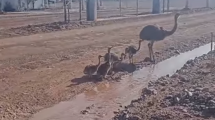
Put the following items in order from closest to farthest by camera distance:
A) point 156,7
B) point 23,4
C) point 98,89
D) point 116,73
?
point 98,89
point 116,73
point 156,7
point 23,4

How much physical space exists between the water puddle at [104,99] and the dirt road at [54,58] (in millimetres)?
305

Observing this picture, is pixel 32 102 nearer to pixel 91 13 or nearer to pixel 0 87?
pixel 0 87

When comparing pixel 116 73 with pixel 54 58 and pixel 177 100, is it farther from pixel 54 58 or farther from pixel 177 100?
pixel 177 100

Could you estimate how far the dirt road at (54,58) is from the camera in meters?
10.6

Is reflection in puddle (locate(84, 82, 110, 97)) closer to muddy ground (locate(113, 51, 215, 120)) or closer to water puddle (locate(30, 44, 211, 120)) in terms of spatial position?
water puddle (locate(30, 44, 211, 120))

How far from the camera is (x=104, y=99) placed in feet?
36.2

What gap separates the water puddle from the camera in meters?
9.60

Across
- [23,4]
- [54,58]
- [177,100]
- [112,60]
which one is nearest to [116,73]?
[112,60]

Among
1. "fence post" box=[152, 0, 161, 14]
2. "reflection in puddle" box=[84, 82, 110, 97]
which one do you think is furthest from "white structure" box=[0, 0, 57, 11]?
"reflection in puddle" box=[84, 82, 110, 97]

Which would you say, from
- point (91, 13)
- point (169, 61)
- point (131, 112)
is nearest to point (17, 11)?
point (91, 13)

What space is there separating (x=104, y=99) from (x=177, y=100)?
7.49ft

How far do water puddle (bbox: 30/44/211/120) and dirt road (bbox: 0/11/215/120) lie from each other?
1.00 feet

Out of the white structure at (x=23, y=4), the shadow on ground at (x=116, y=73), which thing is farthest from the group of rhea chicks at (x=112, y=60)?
the white structure at (x=23, y=4)

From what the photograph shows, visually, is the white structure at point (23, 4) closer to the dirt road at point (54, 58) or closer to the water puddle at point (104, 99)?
the dirt road at point (54, 58)
